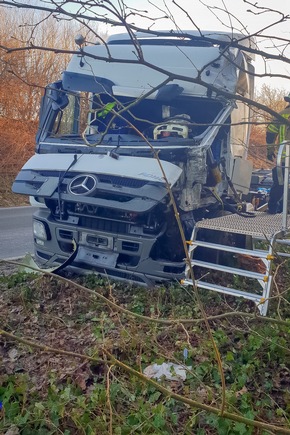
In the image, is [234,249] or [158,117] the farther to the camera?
[158,117]

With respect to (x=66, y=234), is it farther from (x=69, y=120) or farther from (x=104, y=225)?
(x=69, y=120)

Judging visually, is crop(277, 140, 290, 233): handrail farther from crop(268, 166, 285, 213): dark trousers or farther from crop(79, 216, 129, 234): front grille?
crop(79, 216, 129, 234): front grille

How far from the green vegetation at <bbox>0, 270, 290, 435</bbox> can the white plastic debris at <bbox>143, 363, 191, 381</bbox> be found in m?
0.05

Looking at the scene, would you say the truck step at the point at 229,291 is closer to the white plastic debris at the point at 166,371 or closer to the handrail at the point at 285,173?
the handrail at the point at 285,173

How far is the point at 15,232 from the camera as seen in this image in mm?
10766

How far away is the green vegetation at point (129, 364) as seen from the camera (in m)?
3.19

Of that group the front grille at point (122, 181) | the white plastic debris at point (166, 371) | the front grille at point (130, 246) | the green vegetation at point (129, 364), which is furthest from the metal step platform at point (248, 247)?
the white plastic debris at point (166, 371)

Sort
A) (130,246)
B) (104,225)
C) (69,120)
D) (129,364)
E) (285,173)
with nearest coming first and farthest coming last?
1. (129,364)
2. (285,173)
3. (130,246)
4. (104,225)
5. (69,120)

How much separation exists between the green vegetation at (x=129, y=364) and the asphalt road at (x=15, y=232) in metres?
3.16

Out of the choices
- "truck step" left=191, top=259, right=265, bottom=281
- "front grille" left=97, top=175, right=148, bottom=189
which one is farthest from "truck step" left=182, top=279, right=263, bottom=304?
"front grille" left=97, top=175, right=148, bottom=189

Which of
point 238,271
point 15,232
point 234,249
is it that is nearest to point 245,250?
point 234,249

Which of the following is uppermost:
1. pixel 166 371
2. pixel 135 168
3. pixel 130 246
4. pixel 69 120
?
pixel 69 120

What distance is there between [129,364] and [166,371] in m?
0.30

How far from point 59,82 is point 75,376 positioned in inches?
Answer: 157
